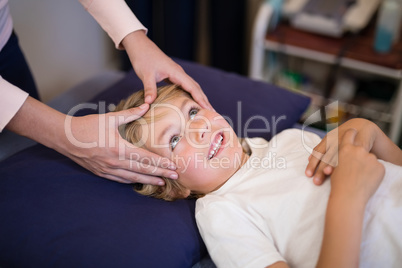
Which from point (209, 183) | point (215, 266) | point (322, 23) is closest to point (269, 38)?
point (322, 23)

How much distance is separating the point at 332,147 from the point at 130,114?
535 mm

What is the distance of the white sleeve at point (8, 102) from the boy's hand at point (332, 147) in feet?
2.49

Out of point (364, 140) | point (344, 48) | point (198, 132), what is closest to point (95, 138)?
point (198, 132)

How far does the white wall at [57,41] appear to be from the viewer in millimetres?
1856

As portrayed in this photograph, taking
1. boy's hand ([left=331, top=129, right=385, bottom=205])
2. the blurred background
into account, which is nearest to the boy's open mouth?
boy's hand ([left=331, top=129, right=385, bottom=205])

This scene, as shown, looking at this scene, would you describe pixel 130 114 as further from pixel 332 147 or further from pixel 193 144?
pixel 332 147

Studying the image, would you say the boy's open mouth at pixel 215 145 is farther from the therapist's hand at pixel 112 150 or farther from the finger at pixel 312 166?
the finger at pixel 312 166

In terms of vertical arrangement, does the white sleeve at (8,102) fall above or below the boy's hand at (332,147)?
above

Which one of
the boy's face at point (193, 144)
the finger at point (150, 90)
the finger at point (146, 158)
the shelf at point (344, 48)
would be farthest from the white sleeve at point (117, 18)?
the shelf at point (344, 48)

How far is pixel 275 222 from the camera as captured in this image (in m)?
1.00

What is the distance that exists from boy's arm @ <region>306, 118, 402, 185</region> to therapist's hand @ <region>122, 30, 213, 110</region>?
35cm

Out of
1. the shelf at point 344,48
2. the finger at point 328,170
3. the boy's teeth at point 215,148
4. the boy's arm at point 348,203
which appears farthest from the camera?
the shelf at point 344,48

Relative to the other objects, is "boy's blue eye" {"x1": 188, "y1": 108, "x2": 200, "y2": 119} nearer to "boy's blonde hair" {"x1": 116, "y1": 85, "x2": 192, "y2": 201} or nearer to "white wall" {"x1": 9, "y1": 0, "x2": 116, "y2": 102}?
"boy's blonde hair" {"x1": 116, "y1": 85, "x2": 192, "y2": 201}

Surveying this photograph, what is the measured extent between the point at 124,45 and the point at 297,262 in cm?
83
